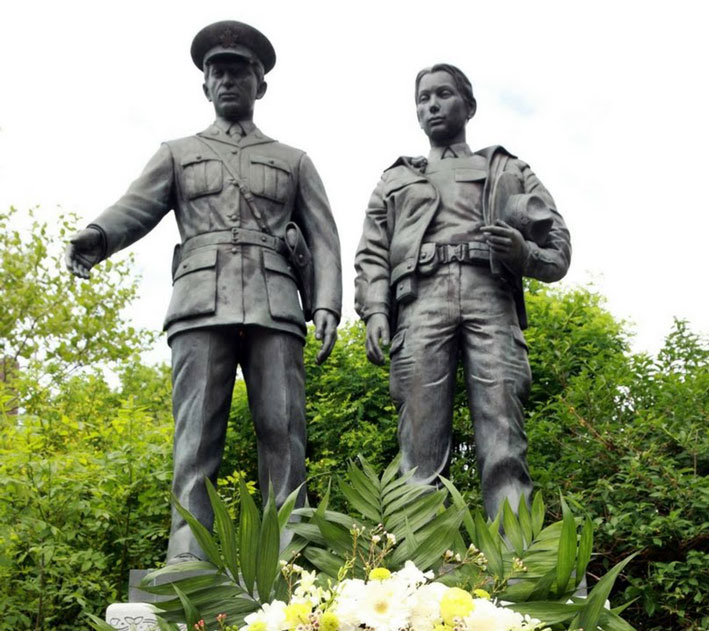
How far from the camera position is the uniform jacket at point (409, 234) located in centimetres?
539

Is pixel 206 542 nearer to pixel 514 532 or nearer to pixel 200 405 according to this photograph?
pixel 514 532

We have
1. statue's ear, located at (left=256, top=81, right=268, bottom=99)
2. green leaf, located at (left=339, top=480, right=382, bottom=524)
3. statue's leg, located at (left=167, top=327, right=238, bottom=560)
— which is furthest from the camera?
statue's ear, located at (left=256, top=81, right=268, bottom=99)

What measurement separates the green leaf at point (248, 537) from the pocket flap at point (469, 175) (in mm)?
3656

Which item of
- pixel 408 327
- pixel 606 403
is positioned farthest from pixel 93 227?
pixel 606 403

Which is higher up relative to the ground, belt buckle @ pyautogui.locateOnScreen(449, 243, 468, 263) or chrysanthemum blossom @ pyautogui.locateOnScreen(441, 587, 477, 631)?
belt buckle @ pyautogui.locateOnScreen(449, 243, 468, 263)

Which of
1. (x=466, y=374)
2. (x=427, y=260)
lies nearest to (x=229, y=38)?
(x=427, y=260)

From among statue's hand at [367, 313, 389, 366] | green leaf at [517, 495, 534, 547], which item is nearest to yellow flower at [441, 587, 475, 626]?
green leaf at [517, 495, 534, 547]

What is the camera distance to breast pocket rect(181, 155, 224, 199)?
17.3 feet

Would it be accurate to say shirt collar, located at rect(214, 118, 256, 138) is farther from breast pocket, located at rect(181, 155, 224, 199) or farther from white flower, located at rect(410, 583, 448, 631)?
white flower, located at rect(410, 583, 448, 631)

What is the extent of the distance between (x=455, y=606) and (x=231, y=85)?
4.12m

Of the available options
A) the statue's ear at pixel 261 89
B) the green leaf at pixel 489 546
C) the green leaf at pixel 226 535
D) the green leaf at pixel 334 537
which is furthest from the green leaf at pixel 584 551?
the statue's ear at pixel 261 89

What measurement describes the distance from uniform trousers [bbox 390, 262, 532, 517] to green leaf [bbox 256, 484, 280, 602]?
2.81 metres

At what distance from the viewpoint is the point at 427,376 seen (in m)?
5.21

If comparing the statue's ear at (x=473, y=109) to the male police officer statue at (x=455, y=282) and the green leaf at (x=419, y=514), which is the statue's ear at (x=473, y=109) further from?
the green leaf at (x=419, y=514)
